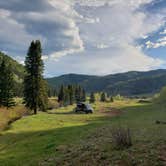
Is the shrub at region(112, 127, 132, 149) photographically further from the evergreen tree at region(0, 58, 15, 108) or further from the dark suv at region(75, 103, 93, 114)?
the evergreen tree at region(0, 58, 15, 108)

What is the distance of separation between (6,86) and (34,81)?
1216 cm

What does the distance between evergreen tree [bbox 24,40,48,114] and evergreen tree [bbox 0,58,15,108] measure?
9.26m

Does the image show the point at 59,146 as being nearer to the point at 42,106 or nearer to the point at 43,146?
the point at 43,146

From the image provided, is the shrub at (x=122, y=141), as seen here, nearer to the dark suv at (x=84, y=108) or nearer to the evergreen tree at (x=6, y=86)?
the dark suv at (x=84, y=108)

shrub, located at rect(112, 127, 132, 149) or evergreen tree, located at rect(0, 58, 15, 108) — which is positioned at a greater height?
evergreen tree, located at rect(0, 58, 15, 108)

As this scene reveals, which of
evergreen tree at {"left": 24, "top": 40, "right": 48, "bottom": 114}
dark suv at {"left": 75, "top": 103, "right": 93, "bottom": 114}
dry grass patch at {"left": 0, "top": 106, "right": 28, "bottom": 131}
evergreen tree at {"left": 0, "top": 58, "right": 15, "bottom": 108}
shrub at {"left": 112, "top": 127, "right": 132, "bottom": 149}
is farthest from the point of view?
→ evergreen tree at {"left": 0, "top": 58, "right": 15, "bottom": 108}

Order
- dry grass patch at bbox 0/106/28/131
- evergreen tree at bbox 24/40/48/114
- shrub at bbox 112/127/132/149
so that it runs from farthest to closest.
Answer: evergreen tree at bbox 24/40/48/114 → dry grass patch at bbox 0/106/28/131 → shrub at bbox 112/127/132/149

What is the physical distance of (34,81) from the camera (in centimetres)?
5253

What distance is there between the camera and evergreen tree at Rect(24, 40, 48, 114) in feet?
171

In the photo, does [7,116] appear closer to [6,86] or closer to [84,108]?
[6,86]

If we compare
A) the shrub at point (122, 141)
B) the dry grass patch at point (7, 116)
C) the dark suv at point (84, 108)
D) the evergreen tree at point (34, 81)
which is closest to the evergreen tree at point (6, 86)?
the dry grass patch at point (7, 116)

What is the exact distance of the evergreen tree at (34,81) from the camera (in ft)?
171

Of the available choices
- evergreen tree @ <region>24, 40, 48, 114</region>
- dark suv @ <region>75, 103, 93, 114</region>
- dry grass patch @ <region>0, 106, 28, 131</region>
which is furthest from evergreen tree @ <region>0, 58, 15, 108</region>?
dark suv @ <region>75, 103, 93, 114</region>

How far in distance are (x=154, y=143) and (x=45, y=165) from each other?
603cm
